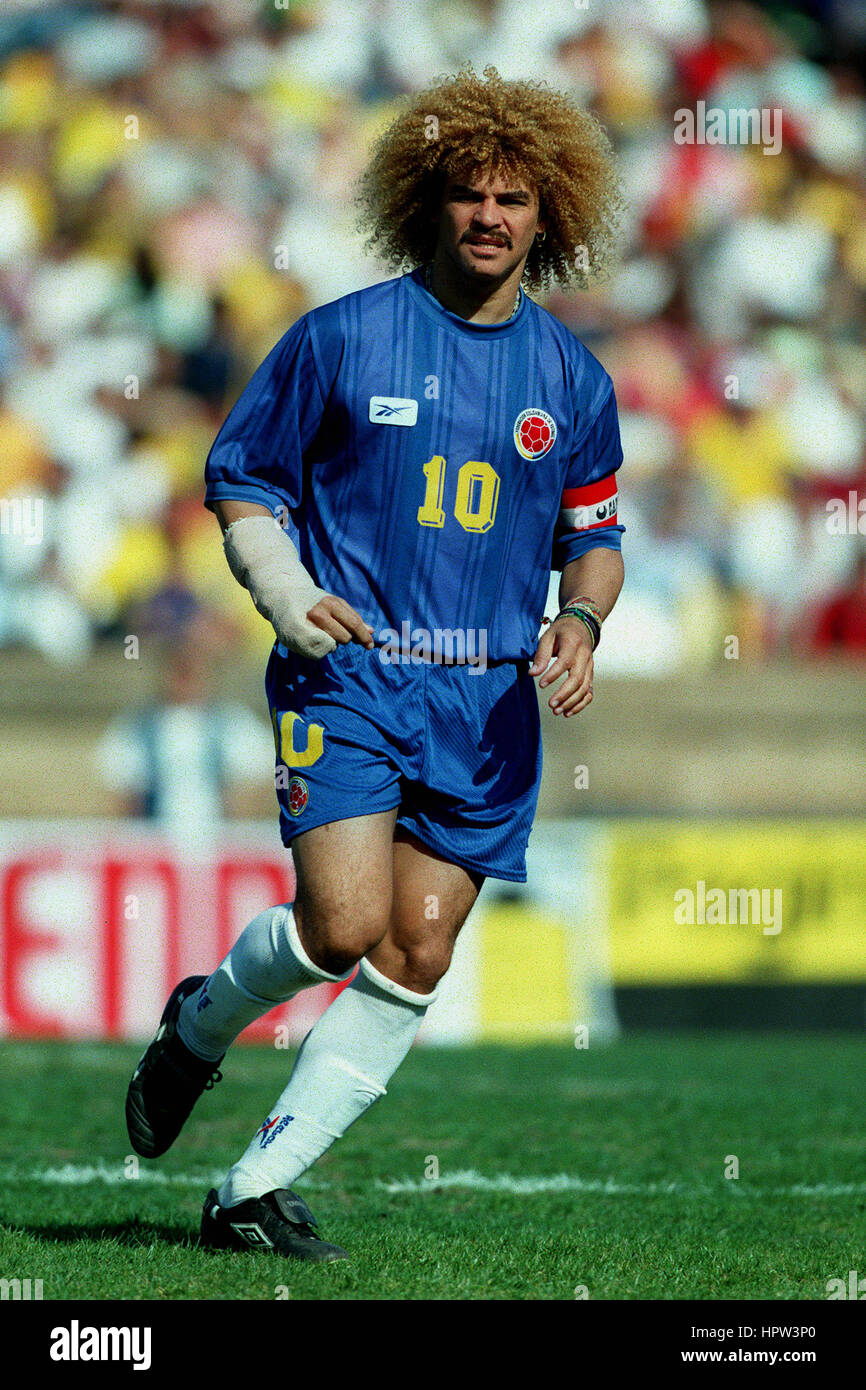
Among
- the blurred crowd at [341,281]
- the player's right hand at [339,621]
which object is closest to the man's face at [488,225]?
the player's right hand at [339,621]

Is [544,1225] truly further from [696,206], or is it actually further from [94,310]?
[696,206]

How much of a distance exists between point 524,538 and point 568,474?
0.21 metres

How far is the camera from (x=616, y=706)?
992 cm

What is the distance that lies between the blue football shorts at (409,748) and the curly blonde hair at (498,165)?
962 mm

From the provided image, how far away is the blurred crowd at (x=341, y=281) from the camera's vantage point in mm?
10602

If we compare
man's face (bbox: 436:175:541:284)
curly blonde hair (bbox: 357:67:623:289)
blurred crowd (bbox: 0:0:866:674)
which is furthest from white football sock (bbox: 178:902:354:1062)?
blurred crowd (bbox: 0:0:866:674)

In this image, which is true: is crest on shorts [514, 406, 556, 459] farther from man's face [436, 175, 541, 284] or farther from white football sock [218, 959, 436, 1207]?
white football sock [218, 959, 436, 1207]

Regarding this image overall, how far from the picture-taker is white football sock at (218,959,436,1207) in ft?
12.5

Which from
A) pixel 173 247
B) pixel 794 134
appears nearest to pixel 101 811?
pixel 173 247

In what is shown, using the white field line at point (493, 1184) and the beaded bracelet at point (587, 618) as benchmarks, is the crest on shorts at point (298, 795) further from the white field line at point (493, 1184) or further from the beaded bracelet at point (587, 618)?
the white field line at point (493, 1184)

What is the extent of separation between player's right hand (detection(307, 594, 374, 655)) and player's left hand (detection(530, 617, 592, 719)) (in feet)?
1.22

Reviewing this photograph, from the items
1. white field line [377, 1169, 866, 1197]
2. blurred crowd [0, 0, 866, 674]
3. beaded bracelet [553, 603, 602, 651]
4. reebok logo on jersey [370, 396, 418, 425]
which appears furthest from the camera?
blurred crowd [0, 0, 866, 674]

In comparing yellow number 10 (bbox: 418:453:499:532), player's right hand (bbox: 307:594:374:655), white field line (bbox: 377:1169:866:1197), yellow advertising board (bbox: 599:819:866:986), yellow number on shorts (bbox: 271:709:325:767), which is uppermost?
yellow number 10 (bbox: 418:453:499:532)

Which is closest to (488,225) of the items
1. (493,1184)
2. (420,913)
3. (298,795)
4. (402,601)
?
(402,601)
